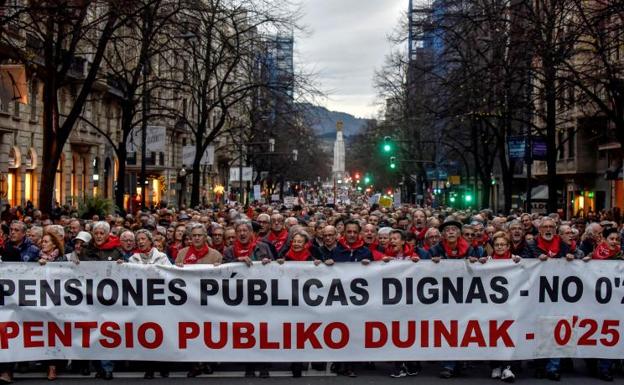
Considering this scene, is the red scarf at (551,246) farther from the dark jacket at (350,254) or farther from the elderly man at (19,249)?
the elderly man at (19,249)

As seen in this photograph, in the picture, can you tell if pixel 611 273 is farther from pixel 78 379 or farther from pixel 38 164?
pixel 38 164

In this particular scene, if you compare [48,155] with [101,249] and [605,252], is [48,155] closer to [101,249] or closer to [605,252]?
[101,249]

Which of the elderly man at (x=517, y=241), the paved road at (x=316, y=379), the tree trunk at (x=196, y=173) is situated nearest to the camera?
the paved road at (x=316, y=379)

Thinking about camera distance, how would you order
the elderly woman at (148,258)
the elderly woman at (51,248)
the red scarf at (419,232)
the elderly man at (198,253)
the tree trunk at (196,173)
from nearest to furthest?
the elderly woman at (148,258), the elderly woman at (51,248), the elderly man at (198,253), the red scarf at (419,232), the tree trunk at (196,173)

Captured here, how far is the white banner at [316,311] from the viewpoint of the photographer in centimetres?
1048

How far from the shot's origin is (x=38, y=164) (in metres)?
39.5

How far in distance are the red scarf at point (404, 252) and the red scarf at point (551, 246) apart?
1.55 meters

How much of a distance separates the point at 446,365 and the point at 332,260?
169 cm

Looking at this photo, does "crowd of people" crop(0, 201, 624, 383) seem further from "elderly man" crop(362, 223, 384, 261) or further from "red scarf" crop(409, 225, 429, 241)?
"red scarf" crop(409, 225, 429, 241)

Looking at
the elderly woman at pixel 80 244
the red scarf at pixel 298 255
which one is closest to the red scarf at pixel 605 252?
the red scarf at pixel 298 255

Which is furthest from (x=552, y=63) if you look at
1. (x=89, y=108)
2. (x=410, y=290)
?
(x=89, y=108)

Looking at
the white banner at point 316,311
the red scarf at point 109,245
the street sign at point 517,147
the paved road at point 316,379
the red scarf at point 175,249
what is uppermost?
the street sign at point 517,147

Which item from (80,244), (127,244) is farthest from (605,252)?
(80,244)

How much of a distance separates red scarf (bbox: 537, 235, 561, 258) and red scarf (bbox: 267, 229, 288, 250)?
3.63m
